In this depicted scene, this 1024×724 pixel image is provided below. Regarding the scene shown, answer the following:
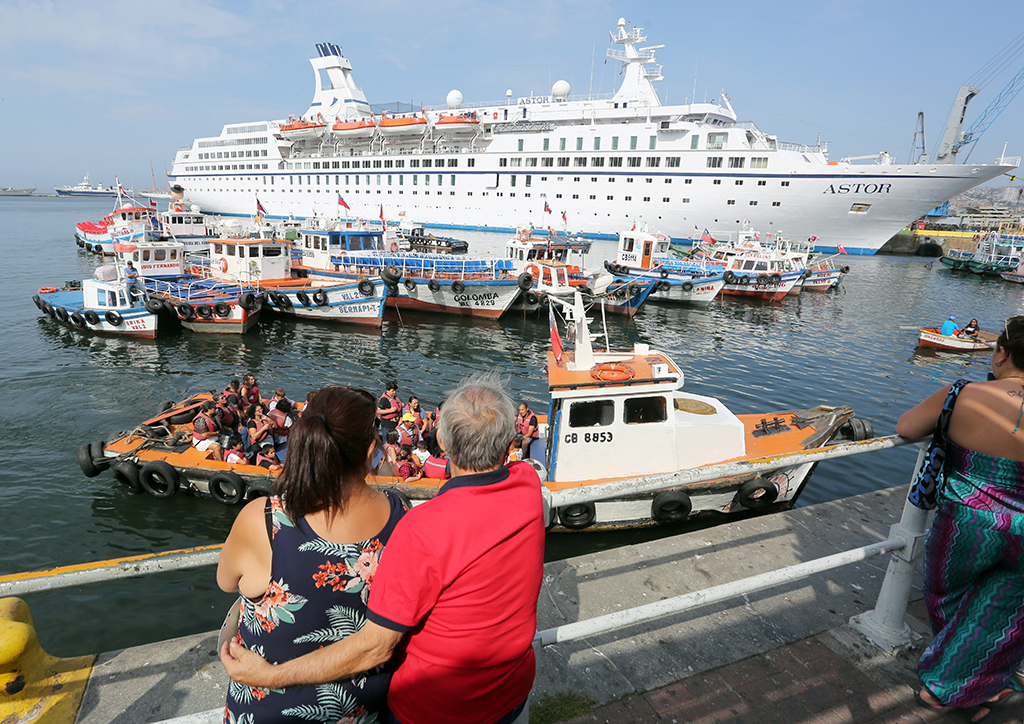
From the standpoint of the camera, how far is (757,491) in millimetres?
8180

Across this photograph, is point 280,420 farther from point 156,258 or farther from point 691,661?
point 156,258

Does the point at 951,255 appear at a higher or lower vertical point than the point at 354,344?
higher

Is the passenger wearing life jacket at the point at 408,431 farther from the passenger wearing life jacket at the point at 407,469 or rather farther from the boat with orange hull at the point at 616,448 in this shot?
the boat with orange hull at the point at 616,448

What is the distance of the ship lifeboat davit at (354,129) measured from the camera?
63719 mm

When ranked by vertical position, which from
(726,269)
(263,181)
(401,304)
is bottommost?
(401,304)

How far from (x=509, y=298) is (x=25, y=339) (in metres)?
19.4

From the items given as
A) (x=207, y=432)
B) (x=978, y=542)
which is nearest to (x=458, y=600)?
(x=978, y=542)

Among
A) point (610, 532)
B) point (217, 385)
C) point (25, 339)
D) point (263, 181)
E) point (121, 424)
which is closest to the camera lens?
point (610, 532)

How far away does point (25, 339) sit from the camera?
1973 cm

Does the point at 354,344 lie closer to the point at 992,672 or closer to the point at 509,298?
the point at 509,298

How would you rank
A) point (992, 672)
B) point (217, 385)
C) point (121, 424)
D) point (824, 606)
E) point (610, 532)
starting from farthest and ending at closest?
point (217, 385)
point (121, 424)
point (610, 532)
point (824, 606)
point (992, 672)

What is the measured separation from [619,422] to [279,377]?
43.0ft

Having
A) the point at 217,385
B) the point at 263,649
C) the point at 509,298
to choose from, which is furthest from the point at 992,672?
the point at 509,298

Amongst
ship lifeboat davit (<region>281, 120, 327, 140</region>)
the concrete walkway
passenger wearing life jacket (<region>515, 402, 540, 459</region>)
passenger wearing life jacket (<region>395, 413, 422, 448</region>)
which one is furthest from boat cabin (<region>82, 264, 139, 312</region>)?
ship lifeboat davit (<region>281, 120, 327, 140</region>)
